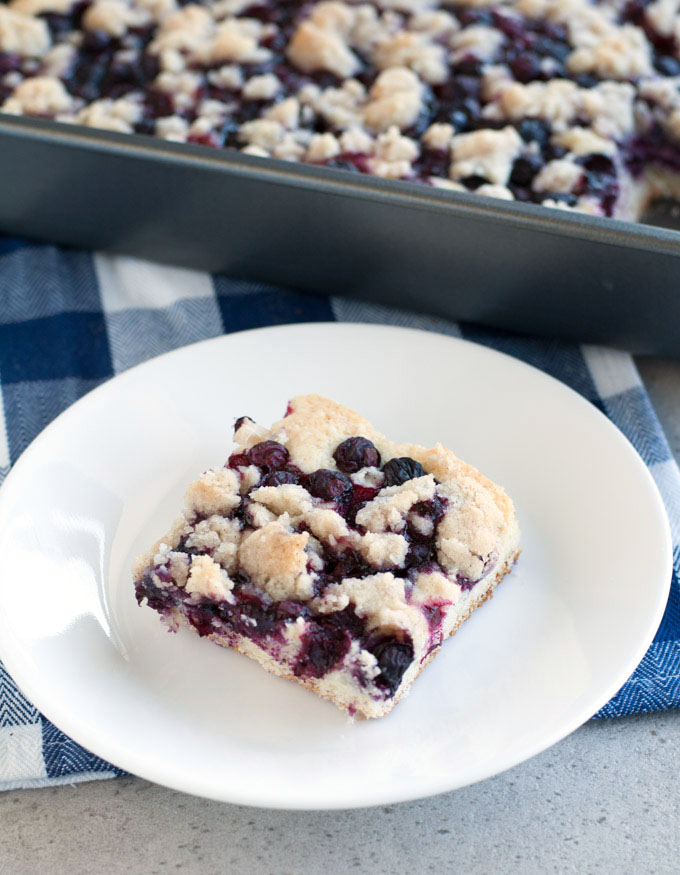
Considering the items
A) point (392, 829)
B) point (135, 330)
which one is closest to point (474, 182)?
point (135, 330)

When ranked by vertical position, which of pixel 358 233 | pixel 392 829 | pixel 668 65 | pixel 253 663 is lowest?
pixel 392 829

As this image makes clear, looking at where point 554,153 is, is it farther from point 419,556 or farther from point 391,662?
point 391,662

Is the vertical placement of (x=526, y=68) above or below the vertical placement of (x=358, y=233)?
above

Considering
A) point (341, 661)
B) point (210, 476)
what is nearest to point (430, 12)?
point (210, 476)

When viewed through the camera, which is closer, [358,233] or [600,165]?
[358,233]

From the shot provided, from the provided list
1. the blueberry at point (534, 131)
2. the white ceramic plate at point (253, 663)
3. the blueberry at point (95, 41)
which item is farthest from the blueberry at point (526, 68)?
the blueberry at point (95, 41)

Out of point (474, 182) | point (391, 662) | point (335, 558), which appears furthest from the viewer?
point (474, 182)

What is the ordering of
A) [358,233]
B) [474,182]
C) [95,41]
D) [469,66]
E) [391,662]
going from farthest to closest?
[95,41], [469,66], [474,182], [358,233], [391,662]
